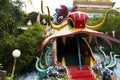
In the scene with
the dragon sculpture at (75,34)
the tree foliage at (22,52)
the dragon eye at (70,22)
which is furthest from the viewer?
the tree foliage at (22,52)

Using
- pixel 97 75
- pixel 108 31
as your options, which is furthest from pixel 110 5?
pixel 97 75

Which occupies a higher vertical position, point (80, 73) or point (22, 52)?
point (22, 52)

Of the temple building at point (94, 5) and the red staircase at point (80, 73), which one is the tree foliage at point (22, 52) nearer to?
the red staircase at point (80, 73)

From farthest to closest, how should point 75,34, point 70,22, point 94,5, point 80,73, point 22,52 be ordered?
point 94,5 → point 22,52 → point 70,22 → point 75,34 → point 80,73

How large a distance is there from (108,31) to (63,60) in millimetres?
7290

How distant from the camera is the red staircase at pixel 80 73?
1388 cm

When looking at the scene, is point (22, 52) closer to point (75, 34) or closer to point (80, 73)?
point (75, 34)

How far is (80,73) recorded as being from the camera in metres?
14.2

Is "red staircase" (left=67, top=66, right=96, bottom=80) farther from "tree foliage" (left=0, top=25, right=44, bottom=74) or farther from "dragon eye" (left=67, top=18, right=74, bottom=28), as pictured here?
"tree foliage" (left=0, top=25, right=44, bottom=74)

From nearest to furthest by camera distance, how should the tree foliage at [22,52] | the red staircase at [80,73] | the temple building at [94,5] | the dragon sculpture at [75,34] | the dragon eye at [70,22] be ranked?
the red staircase at [80,73] → the dragon sculpture at [75,34] → the dragon eye at [70,22] → the tree foliage at [22,52] → the temple building at [94,5]

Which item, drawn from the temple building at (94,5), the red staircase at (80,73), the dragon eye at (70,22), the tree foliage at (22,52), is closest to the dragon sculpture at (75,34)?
the dragon eye at (70,22)

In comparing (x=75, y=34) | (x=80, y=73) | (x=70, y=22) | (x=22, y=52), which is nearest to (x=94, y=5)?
(x=22, y=52)

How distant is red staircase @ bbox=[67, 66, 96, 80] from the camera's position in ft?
45.5

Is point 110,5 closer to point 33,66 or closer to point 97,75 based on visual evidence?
point 33,66
